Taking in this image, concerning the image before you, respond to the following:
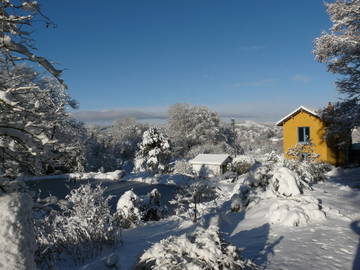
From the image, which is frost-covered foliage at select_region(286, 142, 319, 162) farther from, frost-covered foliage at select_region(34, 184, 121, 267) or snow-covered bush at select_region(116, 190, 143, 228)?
frost-covered foliage at select_region(34, 184, 121, 267)

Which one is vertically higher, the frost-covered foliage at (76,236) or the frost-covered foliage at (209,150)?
the frost-covered foliage at (209,150)

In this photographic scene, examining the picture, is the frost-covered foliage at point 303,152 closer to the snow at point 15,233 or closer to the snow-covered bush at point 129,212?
the snow-covered bush at point 129,212

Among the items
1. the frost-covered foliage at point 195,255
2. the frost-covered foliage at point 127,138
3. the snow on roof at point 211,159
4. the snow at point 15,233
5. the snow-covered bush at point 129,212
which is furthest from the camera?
the frost-covered foliage at point 127,138

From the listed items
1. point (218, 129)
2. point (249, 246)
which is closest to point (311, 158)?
point (249, 246)

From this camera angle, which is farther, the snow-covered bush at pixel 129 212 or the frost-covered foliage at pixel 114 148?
the frost-covered foliage at pixel 114 148

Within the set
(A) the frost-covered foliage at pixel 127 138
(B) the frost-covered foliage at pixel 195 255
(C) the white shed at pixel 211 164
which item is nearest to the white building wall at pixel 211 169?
(C) the white shed at pixel 211 164

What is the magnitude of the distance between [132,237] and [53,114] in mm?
6073

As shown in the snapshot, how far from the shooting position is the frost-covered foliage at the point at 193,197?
41.0 ft

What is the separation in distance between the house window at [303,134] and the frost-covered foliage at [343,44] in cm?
1005

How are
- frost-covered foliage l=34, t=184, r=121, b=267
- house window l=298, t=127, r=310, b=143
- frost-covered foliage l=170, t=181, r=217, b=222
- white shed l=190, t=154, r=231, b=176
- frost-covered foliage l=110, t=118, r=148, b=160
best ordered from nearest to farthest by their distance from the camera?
frost-covered foliage l=34, t=184, r=121, b=267 → frost-covered foliage l=170, t=181, r=217, b=222 → house window l=298, t=127, r=310, b=143 → white shed l=190, t=154, r=231, b=176 → frost-covered foliage l=110, t=118, r=148, b=160

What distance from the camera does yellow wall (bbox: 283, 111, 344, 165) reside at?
81.0 ft

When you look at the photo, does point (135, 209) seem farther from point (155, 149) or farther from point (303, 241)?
point (155, 149)

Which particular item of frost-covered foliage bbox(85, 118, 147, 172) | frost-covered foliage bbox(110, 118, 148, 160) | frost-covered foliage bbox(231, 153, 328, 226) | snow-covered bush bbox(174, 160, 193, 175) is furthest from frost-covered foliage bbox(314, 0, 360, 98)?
frost-covered foliage bbox(110, 118, 148, 160)

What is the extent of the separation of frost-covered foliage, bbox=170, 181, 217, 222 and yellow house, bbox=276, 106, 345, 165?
11958mm
